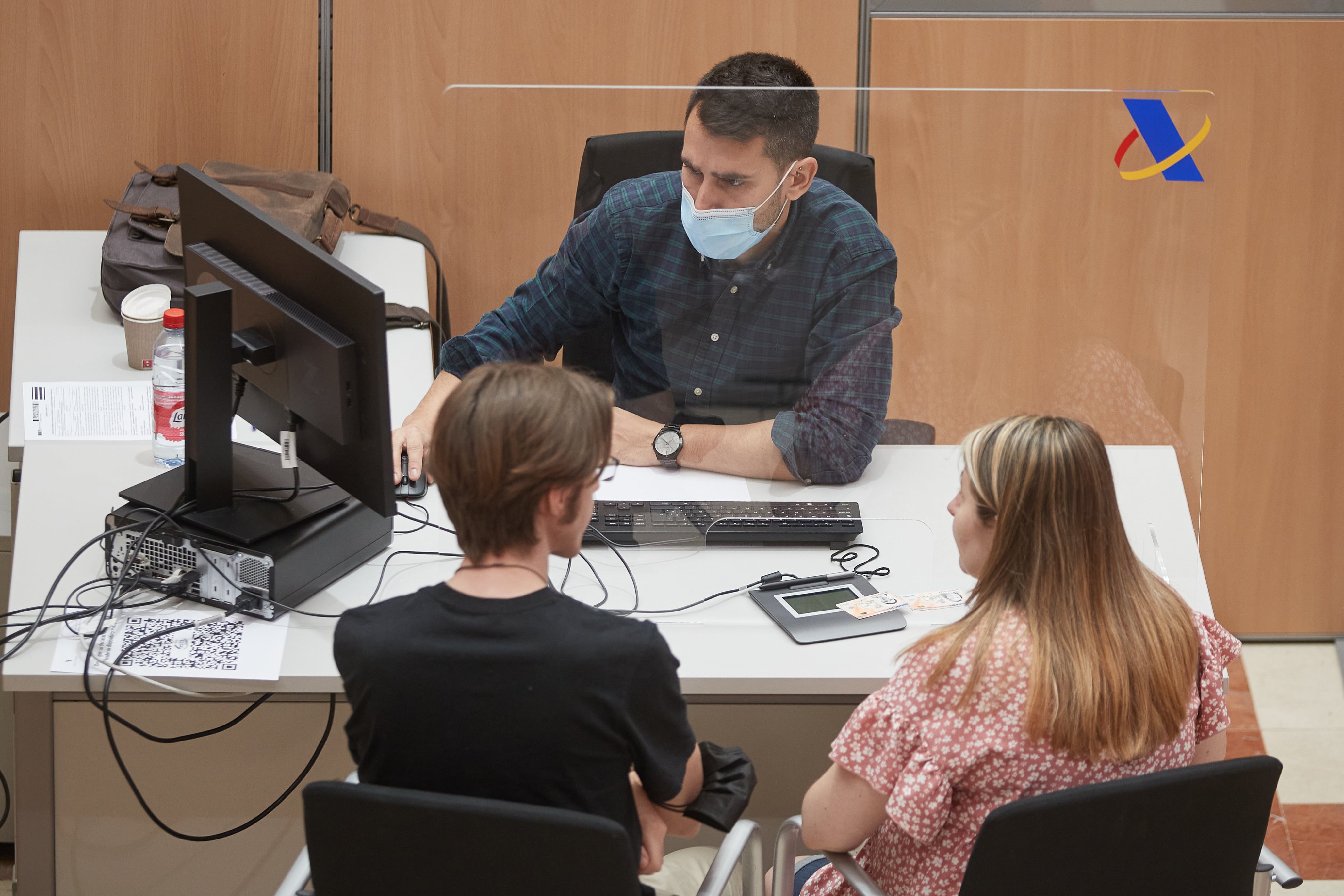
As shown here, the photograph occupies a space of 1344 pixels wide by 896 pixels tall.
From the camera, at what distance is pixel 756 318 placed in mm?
1931

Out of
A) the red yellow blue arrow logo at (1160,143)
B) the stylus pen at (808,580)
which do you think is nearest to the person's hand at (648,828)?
the stylus pen at (808,580)

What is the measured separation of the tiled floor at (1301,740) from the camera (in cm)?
242

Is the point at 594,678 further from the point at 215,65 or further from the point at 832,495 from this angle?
the point at 215,65

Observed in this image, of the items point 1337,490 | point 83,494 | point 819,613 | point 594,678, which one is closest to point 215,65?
point 83,494

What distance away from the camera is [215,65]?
2883mm

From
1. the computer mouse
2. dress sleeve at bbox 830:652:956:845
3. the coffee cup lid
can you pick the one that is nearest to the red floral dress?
dress sleeve at bbox 830:652:956:845

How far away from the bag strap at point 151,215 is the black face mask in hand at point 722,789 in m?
1.79

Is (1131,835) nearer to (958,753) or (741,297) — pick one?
(958,753)

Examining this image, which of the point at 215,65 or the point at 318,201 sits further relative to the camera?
the point at 215,65

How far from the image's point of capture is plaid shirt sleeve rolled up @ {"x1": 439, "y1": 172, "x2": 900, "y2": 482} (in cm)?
192

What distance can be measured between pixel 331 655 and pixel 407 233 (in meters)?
1.54

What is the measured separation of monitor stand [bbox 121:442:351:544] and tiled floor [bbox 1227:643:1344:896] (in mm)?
Result: 1798

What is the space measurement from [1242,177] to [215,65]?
2415mm
